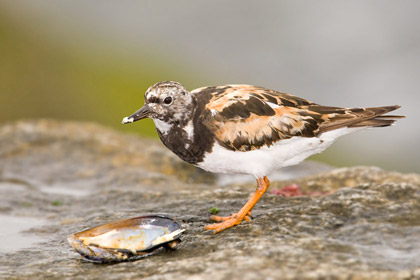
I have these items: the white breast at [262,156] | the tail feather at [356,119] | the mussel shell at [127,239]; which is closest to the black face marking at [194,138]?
the white breast at [262,156]

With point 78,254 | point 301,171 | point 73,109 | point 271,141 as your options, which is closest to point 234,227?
point 271,141

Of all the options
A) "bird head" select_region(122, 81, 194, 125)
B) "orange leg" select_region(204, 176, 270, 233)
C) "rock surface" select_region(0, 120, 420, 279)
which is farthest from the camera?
"bird head" select_region(122, 81, 194, 125)

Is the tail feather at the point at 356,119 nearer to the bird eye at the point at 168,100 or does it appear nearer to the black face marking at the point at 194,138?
the black face marking at the point at 194,138

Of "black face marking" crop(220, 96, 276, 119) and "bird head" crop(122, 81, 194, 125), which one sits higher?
"bird head" crop(122, 81, 194, 125)

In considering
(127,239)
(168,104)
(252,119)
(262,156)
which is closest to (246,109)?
(252,119)

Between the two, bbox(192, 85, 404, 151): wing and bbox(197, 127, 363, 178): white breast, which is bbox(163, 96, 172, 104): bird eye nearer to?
bbox(192, 85, 404, 151): wing

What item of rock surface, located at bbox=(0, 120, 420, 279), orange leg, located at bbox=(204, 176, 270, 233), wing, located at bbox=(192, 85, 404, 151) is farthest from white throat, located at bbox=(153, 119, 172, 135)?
→ orange leg, located at bbox=(204, 176, 270, 233)
